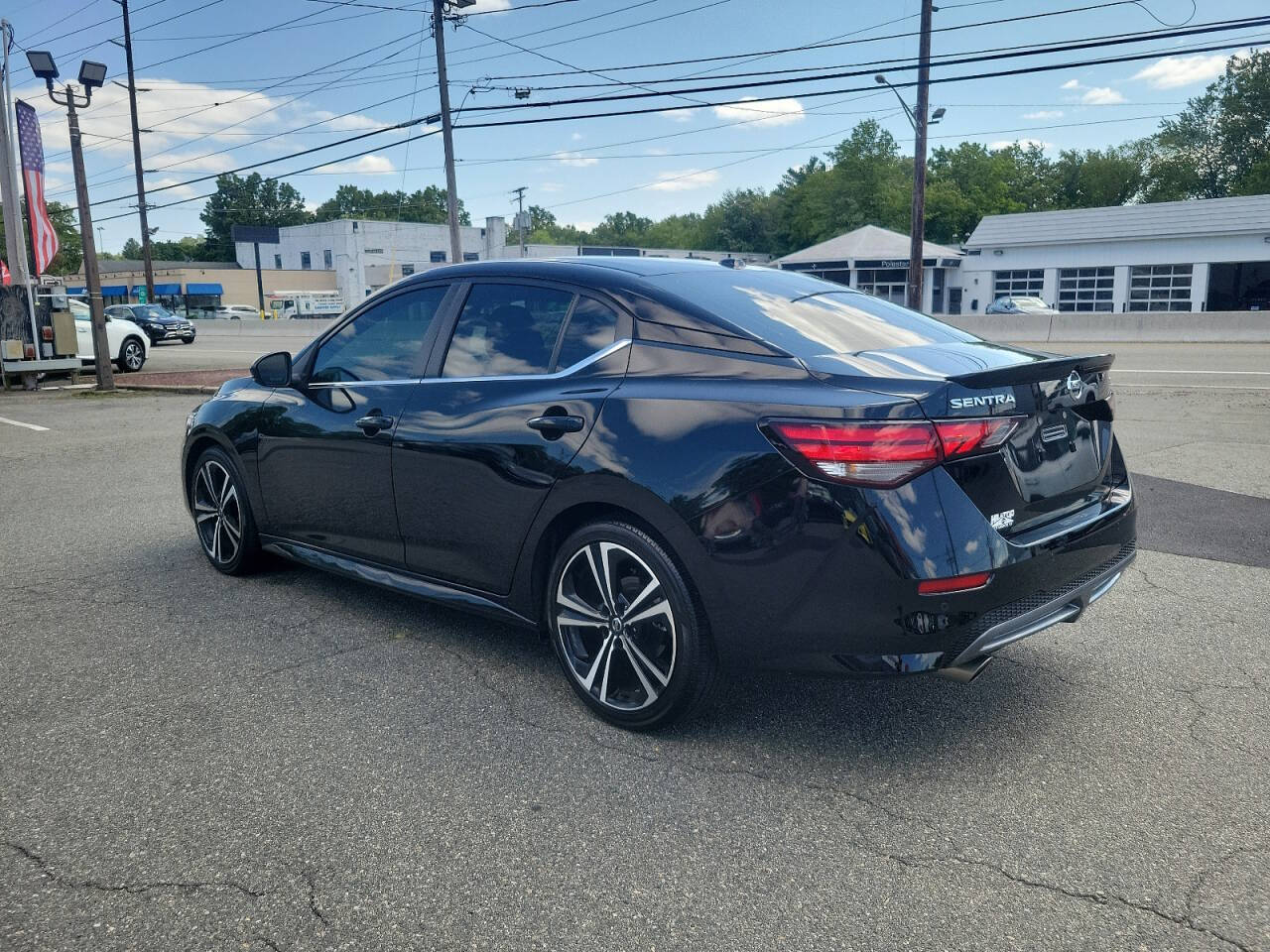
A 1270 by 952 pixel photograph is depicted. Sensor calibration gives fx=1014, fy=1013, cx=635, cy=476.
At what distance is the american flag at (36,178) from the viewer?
1897 centimetres

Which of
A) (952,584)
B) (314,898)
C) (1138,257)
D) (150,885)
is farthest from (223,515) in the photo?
(1138,257)

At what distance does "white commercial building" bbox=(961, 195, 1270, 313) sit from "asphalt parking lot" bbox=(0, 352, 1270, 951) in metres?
47.1

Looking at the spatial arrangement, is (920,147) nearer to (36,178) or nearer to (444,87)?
(444,87)

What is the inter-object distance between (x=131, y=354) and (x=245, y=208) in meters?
135

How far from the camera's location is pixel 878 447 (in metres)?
2.94

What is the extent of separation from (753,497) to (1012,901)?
50.4 inches

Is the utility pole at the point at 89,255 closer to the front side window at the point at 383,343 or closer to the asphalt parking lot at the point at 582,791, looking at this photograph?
the asphalt parking lot at the point at 582,791

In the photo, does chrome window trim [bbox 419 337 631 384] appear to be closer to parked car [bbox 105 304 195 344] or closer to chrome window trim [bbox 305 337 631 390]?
chrome window trim [bbox 305 337 631 390]

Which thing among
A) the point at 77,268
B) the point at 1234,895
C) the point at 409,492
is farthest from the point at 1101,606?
the point at 77,268

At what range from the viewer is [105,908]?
2.55 meters

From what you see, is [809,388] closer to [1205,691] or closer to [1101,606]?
[1205,691]

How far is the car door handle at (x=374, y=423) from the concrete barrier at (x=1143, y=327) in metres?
23.0

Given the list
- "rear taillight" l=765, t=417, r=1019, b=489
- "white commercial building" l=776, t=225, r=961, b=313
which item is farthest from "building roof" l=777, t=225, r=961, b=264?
"rear taillight" l=765, t=417, r=1019, b=489

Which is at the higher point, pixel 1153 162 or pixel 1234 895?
pixel 1153 162
